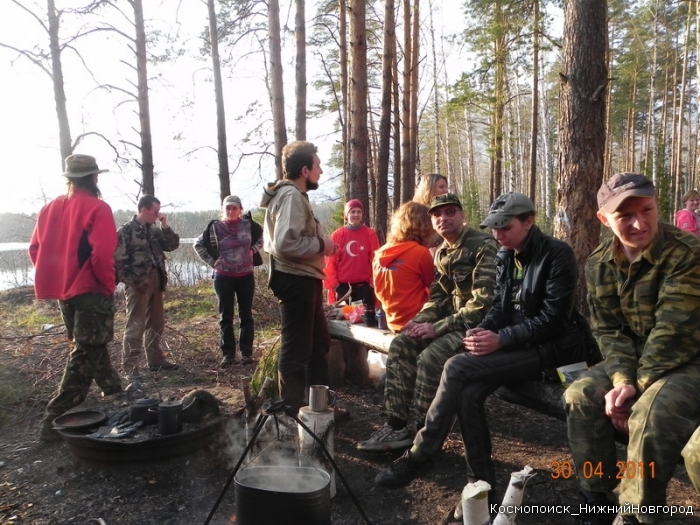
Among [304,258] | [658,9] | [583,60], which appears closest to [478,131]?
[658,9]

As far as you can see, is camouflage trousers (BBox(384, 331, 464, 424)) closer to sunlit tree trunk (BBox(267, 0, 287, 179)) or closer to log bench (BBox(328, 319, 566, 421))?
log bench (BBox(328, 319, 566, 421))

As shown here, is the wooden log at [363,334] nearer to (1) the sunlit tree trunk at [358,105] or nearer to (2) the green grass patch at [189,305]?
(1) the sunlit tree trunk at [358,105]

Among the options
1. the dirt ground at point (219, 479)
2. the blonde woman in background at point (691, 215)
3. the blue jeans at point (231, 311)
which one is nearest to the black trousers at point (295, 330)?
the dirt ground at point (219, 479)

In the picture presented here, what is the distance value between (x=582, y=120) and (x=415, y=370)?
3.25 m

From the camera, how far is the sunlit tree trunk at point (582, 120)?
4.76 metres

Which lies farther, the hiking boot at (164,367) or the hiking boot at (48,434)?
the hiking boot at (164,367)

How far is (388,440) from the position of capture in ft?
10.4

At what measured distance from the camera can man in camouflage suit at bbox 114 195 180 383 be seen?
5.43 meters

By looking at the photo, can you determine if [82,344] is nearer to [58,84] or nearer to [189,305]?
[189,305]

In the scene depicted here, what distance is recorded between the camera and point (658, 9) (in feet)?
74.3

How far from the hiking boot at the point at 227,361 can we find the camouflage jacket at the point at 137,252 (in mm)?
1271

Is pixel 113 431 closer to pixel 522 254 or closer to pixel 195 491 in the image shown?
pixel 195 491

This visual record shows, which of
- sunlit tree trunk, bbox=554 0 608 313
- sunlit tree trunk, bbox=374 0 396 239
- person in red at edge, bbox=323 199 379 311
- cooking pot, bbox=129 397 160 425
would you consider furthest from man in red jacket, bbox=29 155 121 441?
sunlit tree trunk, bbox=374 0 396 239

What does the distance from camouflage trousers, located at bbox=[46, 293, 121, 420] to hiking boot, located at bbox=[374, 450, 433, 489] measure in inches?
98.2
